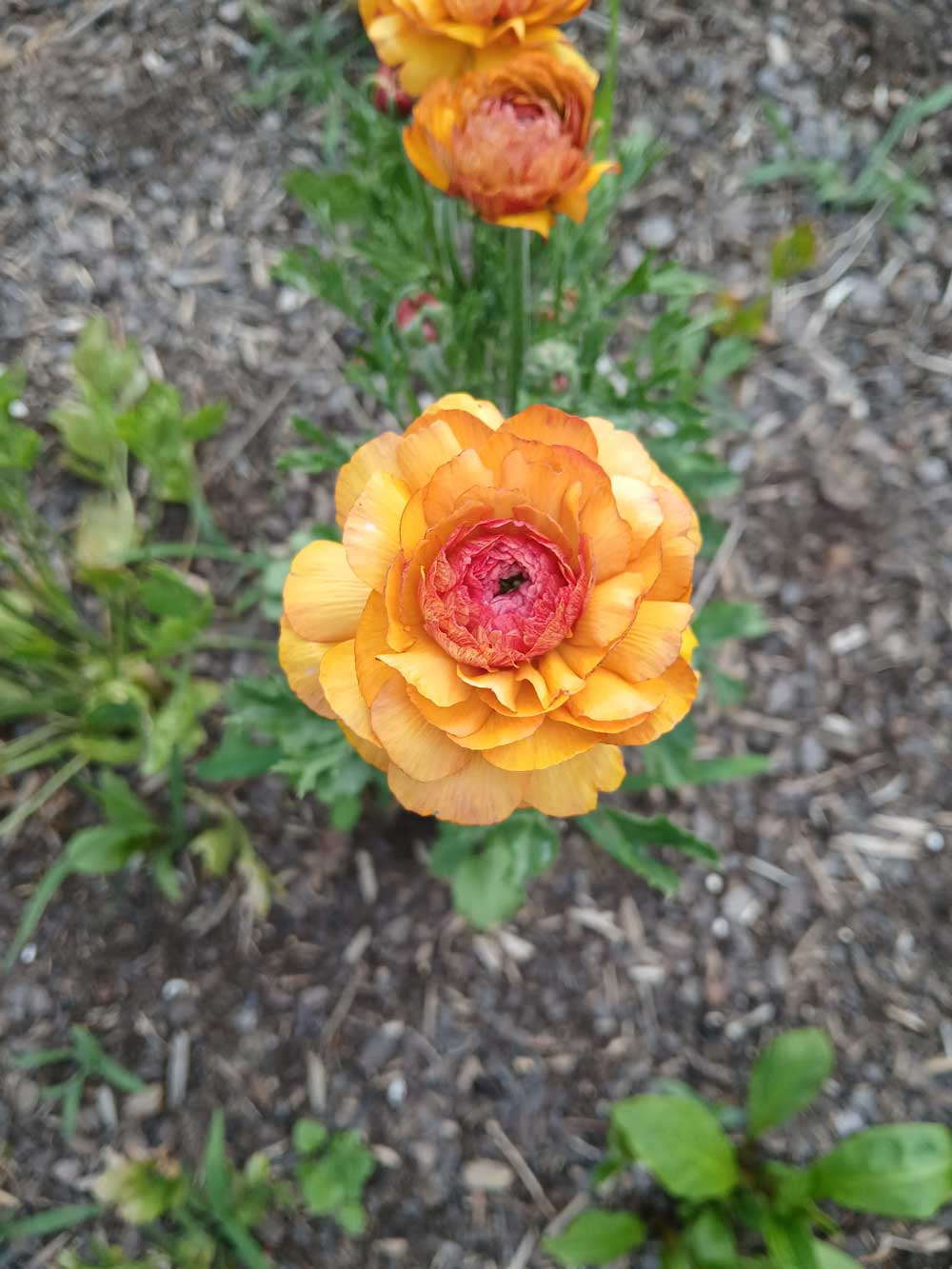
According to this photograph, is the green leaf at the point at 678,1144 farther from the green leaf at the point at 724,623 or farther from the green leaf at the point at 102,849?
the green leaf at the point at 102,849

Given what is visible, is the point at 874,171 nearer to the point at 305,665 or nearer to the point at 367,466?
the point at 367,466

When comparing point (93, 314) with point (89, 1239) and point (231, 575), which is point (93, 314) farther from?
point (89, 1239)

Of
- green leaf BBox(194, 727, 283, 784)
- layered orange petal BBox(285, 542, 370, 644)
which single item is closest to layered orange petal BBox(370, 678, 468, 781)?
layered orange petal BBox(285, 542, 370, 644)

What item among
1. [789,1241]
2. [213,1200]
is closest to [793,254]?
[789,1241]

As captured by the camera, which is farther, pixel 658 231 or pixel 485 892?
pixel 658 231

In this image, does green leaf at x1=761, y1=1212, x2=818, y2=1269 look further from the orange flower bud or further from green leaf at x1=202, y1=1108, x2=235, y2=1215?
the orange flower bud

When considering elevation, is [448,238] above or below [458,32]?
below
